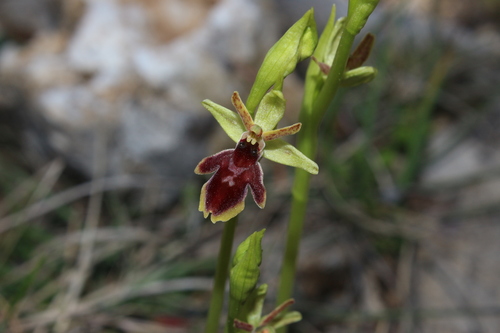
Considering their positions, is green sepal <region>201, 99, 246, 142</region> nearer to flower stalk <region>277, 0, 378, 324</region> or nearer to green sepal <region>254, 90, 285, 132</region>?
green sepal <region>254, 90, 285, 132</region>

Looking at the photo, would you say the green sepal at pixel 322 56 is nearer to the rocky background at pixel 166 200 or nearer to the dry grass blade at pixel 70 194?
the rocky background at pixel 166 200

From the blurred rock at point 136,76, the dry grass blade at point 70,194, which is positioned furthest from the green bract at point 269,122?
the dry grass blade at point 70,194

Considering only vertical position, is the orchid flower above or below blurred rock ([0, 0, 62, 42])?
below

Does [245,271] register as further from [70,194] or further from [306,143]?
[70,194]

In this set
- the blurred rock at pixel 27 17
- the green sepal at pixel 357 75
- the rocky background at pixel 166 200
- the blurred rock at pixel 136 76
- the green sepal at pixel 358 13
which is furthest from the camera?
the blurred rock at pixel 27 17

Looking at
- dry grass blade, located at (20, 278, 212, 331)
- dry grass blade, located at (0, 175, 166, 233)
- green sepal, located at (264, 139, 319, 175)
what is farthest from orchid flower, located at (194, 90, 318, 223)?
dry grass blade, located at (0, 175, 166, 233)

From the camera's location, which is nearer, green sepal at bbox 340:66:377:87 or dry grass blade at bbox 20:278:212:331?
green sepal at bbox 340:66:377:87
